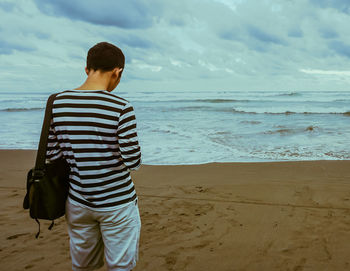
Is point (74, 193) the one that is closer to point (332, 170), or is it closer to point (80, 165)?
point (80, 165)

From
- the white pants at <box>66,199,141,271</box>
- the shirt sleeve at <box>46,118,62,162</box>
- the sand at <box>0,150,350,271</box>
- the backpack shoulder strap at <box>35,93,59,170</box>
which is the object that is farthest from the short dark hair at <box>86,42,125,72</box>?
the sand at <box>0,150,350,271</box>

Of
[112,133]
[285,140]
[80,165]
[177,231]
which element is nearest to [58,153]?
[80,165]

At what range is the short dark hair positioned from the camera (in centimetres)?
169

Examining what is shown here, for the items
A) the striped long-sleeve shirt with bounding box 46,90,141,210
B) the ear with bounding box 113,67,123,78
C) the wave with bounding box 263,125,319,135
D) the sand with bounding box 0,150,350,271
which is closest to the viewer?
the striped long-sleeve shirt with bounding box 46,90,141,210

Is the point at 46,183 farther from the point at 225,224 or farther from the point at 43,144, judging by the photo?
the point at 225,224

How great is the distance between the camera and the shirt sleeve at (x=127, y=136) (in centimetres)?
162

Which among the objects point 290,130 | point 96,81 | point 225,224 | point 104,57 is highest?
point 104,57

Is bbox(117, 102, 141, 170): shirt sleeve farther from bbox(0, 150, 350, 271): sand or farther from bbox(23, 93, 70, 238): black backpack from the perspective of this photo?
bbox(0, 150, 350, 271): sand

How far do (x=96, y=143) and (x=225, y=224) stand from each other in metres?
2.61

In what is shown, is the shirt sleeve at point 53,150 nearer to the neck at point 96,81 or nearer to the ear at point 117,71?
the neck at point 96,81

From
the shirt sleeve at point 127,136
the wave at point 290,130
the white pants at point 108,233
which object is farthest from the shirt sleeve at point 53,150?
the wave at point 290,130

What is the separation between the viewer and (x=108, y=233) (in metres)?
1.82

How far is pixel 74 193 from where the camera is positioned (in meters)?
1.80

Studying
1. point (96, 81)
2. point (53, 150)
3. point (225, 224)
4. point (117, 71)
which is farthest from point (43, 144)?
point (225, 224)
